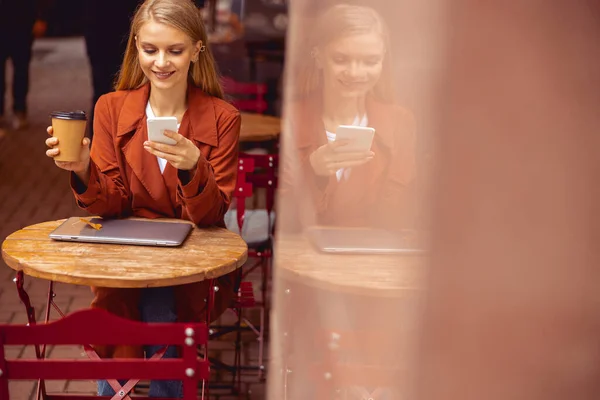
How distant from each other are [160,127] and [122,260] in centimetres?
47

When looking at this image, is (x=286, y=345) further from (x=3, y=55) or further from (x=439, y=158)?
(x=3, y=55)

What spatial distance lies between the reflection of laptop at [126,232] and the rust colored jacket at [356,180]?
1783 mm

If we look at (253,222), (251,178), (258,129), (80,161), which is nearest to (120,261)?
(80,161)

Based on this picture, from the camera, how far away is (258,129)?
5.09m

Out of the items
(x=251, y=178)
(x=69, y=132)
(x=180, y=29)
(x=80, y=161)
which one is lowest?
(x=251, y=178)

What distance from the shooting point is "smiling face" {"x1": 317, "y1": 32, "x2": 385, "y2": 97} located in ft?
2.36

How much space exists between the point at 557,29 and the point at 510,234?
0.13 m

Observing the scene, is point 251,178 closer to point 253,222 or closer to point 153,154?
point 253,222

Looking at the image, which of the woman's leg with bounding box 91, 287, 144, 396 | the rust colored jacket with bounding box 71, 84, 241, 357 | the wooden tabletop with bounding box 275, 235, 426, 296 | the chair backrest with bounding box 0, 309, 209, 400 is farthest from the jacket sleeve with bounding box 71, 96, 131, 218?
the wooden tabletop with bounding box 275, 235, 426, 296

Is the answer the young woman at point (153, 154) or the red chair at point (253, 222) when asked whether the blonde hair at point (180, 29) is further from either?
the red chair at point (253, 222)

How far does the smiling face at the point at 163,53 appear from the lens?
10.3ft

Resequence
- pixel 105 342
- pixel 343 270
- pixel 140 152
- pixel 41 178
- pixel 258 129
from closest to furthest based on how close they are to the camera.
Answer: pixel 343 270, pixel 105 342, pixel 140 152, pixel 258 129, pixel 41 178

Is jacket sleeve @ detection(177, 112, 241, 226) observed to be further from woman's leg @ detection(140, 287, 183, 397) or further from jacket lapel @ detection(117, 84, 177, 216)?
woman's leg @ detection(140, 287, 183, 397)

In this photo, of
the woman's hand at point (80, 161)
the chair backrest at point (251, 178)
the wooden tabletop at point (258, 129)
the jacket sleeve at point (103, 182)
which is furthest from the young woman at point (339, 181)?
the wooden tabletop at point (258, 129)
